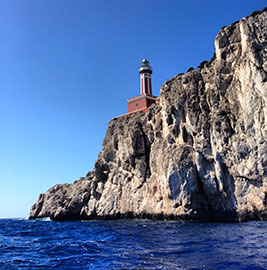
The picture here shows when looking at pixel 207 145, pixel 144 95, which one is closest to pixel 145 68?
pixel 144 95

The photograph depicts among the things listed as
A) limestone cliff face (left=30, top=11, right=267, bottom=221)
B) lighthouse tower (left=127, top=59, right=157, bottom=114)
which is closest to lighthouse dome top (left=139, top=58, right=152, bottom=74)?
lighthouse tower (left=127, top=59, right=157, bottom=114)

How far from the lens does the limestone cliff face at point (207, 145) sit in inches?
1194

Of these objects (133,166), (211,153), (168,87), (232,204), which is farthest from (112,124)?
(232,204)

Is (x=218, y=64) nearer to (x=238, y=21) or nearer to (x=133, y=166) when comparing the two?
(x=238, y=21)

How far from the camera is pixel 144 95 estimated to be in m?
55.9

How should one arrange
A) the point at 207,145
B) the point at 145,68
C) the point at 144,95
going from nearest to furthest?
the point at 207,145
the point at 144,95
the point at 145,68

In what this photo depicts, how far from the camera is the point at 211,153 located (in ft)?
114

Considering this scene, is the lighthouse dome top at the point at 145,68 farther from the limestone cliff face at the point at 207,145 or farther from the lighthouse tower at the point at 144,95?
the limestone cliff face at the point at 207,145

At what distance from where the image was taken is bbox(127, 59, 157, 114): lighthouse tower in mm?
55938

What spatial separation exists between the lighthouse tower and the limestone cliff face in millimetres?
6394

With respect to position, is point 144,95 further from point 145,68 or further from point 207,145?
point 207,145

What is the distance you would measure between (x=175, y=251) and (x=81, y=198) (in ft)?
147

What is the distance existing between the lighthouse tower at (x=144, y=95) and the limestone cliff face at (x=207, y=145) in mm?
6394

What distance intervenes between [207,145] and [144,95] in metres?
23.9
